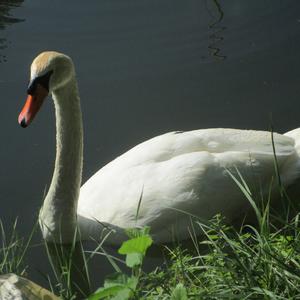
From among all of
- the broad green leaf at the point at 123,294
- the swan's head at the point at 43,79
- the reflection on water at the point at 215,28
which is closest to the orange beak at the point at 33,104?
the swan's head at the point at 43,79

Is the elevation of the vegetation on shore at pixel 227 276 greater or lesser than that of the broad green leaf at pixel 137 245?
lesser

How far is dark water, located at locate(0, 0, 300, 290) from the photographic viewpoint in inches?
266

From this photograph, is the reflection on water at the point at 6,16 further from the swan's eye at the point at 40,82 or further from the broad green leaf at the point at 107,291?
the broad green leaf at the point at 107,291

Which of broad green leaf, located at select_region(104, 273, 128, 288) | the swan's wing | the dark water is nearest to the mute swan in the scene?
the swan's wing

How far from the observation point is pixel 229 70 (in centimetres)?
777

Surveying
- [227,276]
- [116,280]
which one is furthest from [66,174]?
[116,280]

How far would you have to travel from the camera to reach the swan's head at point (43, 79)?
507 centimetres

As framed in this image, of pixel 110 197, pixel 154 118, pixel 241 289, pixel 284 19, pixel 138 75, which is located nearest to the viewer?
pixel 241 289

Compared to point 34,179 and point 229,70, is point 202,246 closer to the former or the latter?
point 34,179

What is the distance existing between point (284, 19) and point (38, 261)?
13.8ft

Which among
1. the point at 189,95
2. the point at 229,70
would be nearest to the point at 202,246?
the point at 189,95

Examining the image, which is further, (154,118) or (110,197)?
(154,118)

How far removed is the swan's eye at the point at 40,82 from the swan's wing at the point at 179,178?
83 cm

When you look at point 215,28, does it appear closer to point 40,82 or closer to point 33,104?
point 40,82
